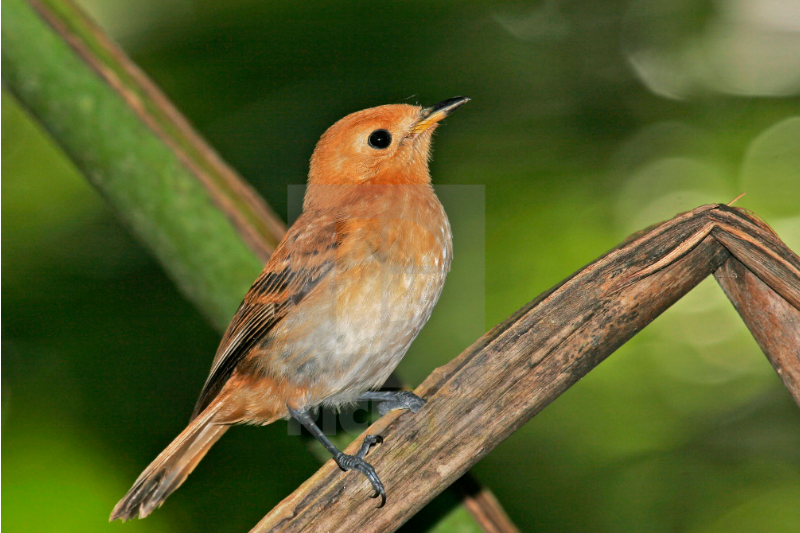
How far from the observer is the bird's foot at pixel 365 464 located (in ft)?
5.38

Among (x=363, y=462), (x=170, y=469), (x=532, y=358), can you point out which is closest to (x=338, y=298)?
(x=363, y=462)

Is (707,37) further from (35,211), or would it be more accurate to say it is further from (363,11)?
(35,211)

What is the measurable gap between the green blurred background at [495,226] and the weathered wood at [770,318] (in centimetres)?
75

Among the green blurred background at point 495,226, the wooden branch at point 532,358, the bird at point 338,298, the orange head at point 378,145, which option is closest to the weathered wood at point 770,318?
the wooden branch at point 532,358

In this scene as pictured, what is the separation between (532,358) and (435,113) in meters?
1.04

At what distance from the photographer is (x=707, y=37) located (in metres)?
2.87

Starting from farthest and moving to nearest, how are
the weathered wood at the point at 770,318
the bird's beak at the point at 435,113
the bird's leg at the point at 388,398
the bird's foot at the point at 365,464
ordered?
the bird's beak at the point at 435,113, the bird's leg at the point at 388,398, the bird's foot at the point at 365,464, the weathered wood at the point at 770,318

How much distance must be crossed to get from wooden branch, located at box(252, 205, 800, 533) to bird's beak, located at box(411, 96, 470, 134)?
88 centimetres

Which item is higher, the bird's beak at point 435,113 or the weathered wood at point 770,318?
the bird's beak at point 435,113

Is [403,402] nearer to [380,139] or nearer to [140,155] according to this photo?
[380,139]

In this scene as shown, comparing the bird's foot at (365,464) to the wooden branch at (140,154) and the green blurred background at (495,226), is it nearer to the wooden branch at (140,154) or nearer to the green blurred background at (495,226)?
the wooden branch at (140,154)

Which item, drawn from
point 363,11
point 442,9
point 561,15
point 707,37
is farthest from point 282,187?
point 707,37

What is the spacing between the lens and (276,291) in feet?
6.92

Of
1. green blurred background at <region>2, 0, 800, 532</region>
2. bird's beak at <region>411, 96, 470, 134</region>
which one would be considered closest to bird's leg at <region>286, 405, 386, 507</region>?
green blurred background at <region>2, 0, 800, 532</region>
